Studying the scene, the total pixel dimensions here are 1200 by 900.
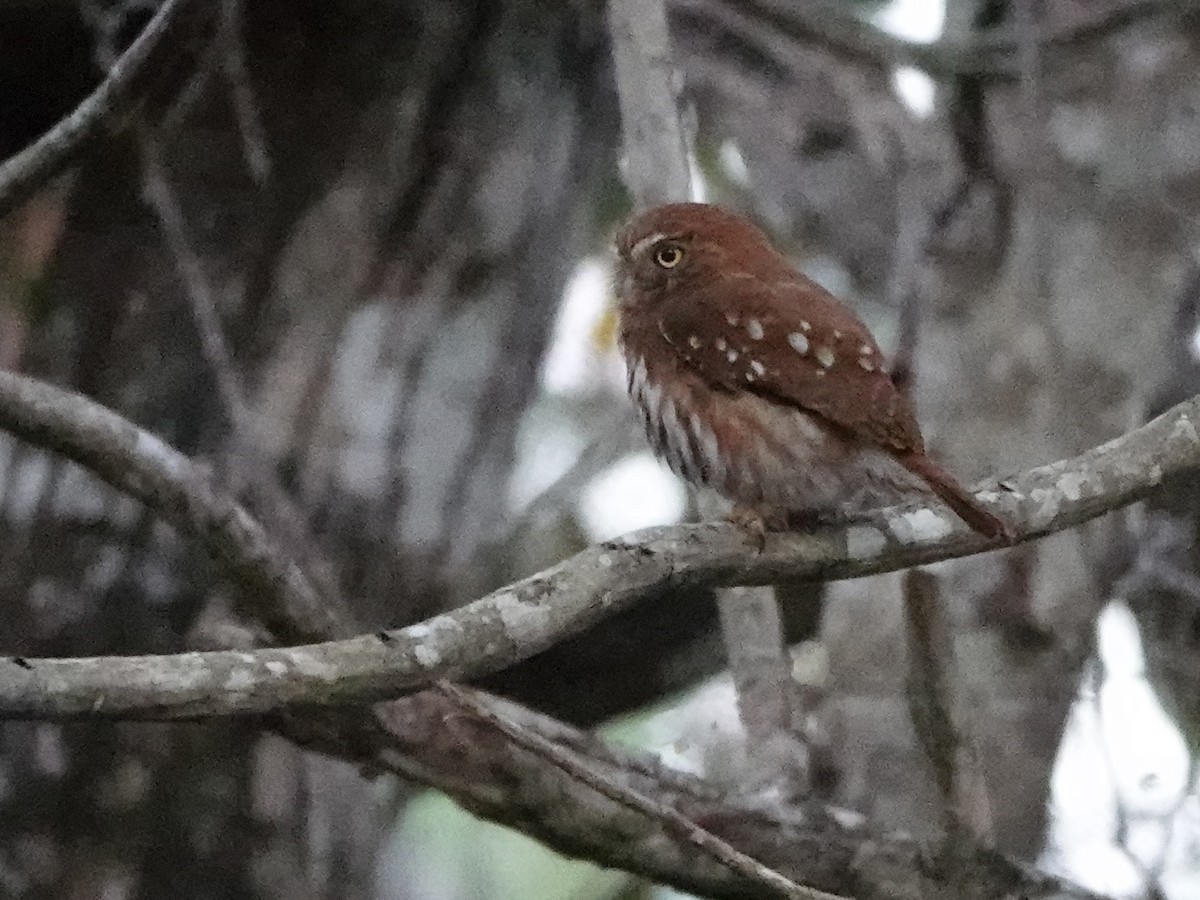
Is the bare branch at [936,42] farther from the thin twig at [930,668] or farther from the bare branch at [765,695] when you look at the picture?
the thin twig at [930,668]

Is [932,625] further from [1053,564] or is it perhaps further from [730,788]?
[1053,564]

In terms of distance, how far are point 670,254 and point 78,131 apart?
81cm

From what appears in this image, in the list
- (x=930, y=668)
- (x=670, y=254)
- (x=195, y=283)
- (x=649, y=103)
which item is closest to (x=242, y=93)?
(x=195, y=283)

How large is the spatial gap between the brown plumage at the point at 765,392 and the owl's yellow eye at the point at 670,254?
26 mm

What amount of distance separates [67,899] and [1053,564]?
64.3 inches

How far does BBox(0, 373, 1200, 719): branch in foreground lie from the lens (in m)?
1.20

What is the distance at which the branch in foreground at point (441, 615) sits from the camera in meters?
1.20

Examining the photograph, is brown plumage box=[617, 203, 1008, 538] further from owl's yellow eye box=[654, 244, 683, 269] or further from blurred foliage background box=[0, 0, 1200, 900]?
blurred foliage background box=[0, 0, 1200, 900]

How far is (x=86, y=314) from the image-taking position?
2623 mm

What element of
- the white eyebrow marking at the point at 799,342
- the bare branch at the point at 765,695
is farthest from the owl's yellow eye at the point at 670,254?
the bare branch at the point at 765,695

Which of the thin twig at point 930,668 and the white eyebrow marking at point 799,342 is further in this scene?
the white eyebrow marking at point 799,342

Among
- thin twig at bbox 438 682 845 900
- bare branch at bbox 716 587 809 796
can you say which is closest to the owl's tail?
thin twig at bbox 438 682 845 900

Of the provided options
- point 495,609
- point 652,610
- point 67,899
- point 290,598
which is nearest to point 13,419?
point 290,598

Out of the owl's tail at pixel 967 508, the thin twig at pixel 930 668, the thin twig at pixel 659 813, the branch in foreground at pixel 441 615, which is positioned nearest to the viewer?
the branch in foreground at pixel 441 615
